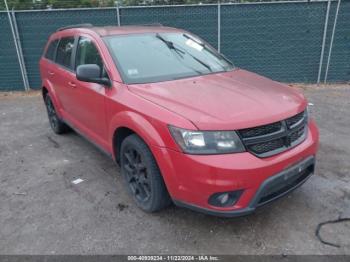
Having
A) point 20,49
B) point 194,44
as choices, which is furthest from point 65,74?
point 20,49

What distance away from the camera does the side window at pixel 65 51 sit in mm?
4402

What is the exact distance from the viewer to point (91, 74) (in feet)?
10.6

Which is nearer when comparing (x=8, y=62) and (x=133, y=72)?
(x=133, y=72)

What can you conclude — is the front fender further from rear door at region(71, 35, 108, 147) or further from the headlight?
rear door at region(71, 35, 108, 147)

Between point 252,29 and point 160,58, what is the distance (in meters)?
5.29

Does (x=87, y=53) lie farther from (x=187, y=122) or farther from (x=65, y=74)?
(x=187, y=122)

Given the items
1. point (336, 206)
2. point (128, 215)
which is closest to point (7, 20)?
point (128, 215)

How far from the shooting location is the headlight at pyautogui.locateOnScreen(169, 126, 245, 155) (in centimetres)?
244

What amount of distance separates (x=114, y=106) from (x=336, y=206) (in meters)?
2.42

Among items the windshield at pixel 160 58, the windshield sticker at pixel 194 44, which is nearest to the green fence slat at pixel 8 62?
the windshield at pixel 160 58

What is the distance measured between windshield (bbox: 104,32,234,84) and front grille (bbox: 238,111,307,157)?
3.83ft

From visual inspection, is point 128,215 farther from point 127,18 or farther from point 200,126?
point 127,18

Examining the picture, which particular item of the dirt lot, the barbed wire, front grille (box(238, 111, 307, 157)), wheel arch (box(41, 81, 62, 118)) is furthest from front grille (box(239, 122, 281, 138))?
the barbed wire

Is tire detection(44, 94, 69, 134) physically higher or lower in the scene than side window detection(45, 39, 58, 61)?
lower
